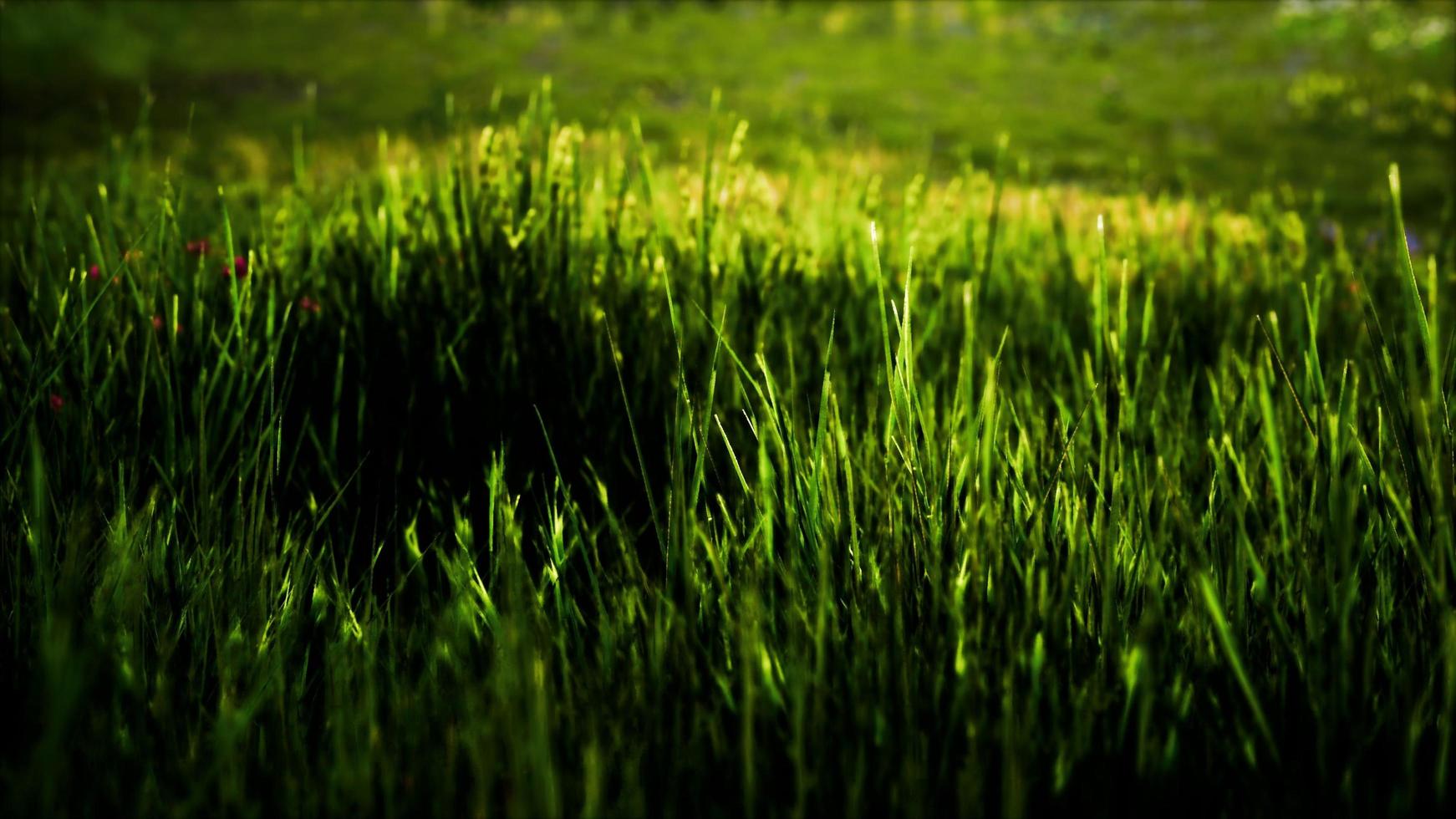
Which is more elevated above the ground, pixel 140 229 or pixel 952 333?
pixel 140 229

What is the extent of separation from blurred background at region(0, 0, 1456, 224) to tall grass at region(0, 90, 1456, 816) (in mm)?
6437

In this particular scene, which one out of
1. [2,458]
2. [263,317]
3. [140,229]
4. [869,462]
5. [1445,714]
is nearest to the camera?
[1445,714]

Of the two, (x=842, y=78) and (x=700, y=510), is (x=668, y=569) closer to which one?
(x=700, y=510)

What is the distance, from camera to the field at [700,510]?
781 millimetres

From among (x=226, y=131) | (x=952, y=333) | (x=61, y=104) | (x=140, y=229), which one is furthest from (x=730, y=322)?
(x=61, y=104)

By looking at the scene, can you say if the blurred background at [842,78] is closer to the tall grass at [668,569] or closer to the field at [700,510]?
the field at [700,510]

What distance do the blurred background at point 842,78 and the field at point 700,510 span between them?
614 centimetres

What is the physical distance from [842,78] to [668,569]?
1854 centimetres

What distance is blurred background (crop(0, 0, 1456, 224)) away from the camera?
10.9 meters

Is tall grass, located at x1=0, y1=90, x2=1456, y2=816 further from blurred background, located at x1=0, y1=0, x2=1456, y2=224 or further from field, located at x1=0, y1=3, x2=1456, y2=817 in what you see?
blurred background, located at x1=0, y1=0, x2=1456, y2=224

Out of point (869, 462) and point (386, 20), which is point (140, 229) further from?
point (386, 20)

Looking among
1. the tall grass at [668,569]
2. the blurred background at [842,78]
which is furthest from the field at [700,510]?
the blurred background at [842,78]

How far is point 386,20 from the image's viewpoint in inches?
801

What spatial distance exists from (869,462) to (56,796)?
2.91 feet
